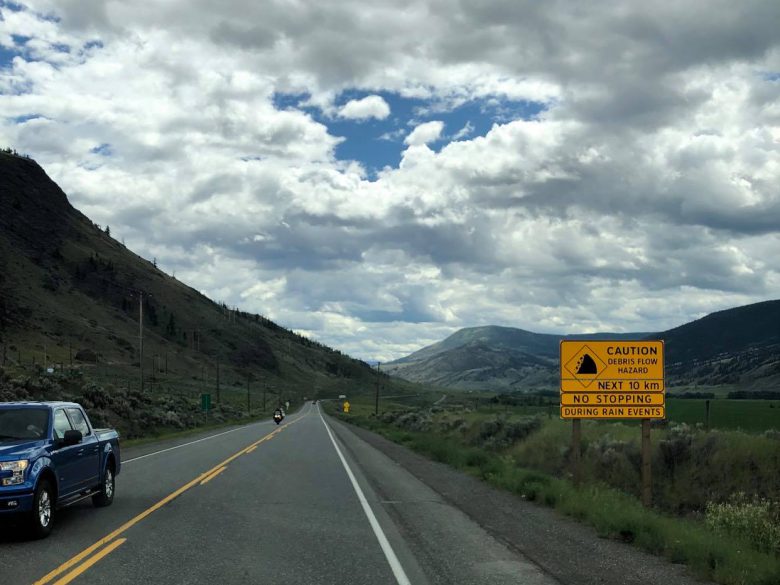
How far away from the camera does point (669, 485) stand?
17766 millimetres

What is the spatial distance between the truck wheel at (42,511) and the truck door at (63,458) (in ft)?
1.11

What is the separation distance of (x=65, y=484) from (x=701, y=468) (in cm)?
1382

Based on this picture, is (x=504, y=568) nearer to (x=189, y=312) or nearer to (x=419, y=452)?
(x=419, y=452)

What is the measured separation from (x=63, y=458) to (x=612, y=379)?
426 inches

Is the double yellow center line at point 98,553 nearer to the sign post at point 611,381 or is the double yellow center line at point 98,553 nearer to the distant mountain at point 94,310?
the sign post at point 611,381

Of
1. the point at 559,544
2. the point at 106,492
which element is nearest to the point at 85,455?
the point at 106,492

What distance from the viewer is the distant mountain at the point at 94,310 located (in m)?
95.7

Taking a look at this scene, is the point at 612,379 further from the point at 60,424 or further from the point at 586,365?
the point at 60,424

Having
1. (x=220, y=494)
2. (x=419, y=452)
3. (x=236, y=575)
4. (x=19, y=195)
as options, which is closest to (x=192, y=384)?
(x=19, y=195)

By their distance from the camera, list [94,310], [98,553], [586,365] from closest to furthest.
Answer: [98,553], [586,365], [94,310]

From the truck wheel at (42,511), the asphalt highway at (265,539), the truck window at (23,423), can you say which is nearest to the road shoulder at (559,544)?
the asphalt highway at (265,539)

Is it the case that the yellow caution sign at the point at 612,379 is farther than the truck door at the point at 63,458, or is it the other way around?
the yellow caution sign at the point at 612,379

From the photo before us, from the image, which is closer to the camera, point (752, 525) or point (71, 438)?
point (71, 438)

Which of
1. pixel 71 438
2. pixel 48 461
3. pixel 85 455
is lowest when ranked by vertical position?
pixel 85 455
